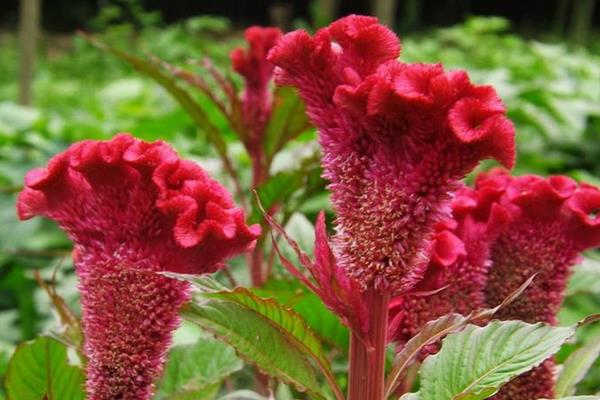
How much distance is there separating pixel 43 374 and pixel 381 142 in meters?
0.56

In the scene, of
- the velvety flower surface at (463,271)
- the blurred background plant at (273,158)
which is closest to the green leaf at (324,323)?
the blurred background plant at (273,158)

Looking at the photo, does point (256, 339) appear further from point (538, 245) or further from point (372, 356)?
point (538, 245)

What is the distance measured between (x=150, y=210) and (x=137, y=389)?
21cm

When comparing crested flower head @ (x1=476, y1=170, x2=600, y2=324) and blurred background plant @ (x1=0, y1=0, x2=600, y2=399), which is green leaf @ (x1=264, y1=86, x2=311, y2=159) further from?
crested flower head @ (x1=476, y1=170, x2=600, y2=324)

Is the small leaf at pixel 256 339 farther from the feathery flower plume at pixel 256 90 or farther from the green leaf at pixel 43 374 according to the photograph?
the feathery flower plume at pixel 256 90

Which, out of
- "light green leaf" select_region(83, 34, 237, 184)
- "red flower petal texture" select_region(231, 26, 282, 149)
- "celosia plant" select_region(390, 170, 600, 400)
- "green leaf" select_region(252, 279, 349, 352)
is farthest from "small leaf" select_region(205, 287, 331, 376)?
"light green leaf" select_region(83, 34, 237, 184)

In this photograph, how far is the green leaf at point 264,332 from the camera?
1029 mm

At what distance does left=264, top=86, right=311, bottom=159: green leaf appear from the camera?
1.95 metres

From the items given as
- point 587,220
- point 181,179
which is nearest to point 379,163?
point 181,179

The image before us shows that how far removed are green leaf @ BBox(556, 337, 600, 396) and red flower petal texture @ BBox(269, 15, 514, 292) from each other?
1.11 ft

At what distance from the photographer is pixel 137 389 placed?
1.07m

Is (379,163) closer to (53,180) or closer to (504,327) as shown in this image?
(504,327)

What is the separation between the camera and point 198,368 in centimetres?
132

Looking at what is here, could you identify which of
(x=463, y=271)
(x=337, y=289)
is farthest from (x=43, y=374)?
(x=463, y=271)
